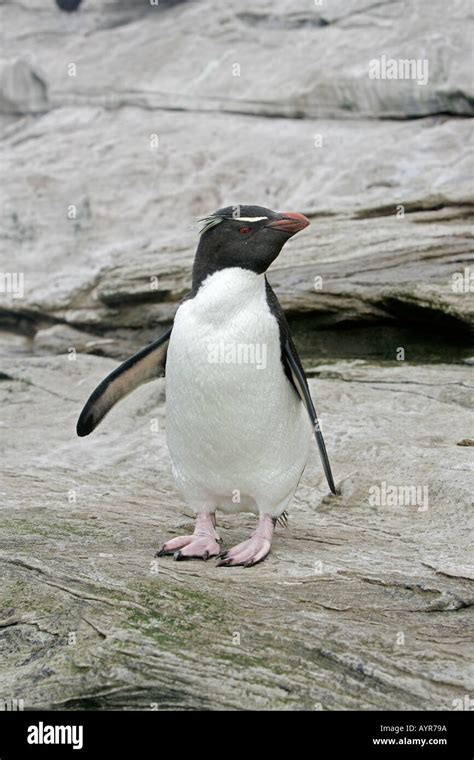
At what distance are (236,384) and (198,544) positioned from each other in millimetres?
648

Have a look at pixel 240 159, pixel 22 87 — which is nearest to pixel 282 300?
pixel 240 159

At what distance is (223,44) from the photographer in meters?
10.9

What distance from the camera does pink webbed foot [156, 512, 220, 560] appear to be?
3.91m

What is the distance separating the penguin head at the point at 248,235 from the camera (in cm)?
390

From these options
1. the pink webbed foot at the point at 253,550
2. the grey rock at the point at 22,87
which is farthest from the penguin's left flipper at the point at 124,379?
the grey rock at the point at 22,87

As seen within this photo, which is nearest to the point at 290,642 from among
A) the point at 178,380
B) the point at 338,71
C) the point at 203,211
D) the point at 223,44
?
the point at 178,380

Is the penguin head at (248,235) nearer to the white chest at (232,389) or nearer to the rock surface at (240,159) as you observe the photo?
the white chest at (232,389)

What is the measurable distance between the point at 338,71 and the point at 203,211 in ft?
6.43

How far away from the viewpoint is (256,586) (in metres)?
3.58

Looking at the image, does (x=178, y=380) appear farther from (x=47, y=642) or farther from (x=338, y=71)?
(x=338, y=71)

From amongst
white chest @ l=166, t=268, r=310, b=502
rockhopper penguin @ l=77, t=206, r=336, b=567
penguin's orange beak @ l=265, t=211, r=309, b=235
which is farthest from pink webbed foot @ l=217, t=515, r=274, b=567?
penguin's orange beak @ l=265, t=211, r=309, b=235

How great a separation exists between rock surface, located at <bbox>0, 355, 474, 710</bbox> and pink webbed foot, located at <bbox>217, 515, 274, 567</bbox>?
6cm

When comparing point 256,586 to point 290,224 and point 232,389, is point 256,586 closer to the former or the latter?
point 232,389

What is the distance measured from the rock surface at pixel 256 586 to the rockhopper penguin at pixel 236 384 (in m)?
0.26
